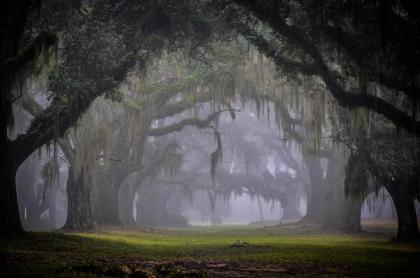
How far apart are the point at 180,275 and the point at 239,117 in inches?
1896

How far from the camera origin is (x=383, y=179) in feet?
60.6

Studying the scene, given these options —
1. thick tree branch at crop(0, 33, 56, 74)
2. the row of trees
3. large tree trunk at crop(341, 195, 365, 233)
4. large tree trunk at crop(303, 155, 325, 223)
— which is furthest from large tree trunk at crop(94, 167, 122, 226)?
large tree trunk at crop(303, 155, 325, 223)

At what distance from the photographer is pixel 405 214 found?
60.5ft

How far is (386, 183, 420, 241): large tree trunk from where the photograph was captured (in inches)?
719

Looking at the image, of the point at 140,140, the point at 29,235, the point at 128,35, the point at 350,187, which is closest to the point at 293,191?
the point at 140,140

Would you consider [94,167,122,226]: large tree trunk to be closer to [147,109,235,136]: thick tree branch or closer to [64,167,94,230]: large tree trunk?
[64,167,94,230]: large tree trunk

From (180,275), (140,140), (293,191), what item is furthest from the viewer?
(293,191)

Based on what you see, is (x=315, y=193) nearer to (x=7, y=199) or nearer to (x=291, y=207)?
→ (x=291, y=207)

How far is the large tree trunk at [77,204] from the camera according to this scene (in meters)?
22.4

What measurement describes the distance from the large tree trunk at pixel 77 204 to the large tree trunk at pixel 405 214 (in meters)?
14.9

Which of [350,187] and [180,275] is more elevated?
[350,187]

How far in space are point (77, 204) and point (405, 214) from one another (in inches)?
620

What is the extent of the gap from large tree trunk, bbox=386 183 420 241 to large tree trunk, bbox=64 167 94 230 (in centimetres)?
1491

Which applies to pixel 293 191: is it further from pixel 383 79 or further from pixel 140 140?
pixel 383 79
